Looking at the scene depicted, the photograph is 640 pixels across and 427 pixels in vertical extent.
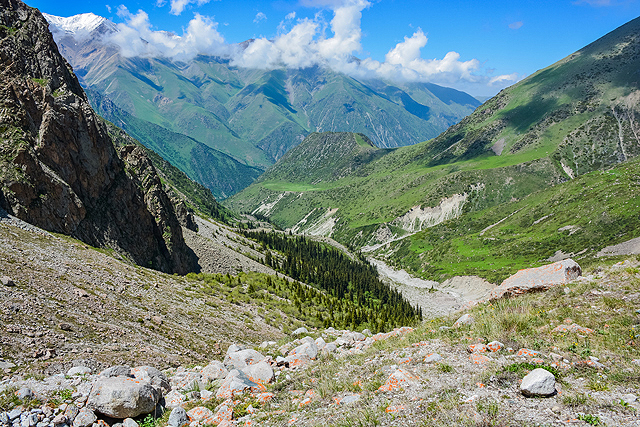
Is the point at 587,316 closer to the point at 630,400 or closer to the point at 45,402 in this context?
the point at 630,400

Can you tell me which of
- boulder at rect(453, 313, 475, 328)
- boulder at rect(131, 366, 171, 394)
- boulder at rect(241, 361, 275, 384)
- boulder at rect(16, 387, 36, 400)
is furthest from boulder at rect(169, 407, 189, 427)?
boulder at rect(453, 313, 475, 328)

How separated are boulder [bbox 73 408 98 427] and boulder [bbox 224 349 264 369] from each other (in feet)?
21.7

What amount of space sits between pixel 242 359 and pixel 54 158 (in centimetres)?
3973

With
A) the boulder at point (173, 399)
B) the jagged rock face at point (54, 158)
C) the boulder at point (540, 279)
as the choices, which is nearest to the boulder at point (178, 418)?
the boulder at point (173, 399)

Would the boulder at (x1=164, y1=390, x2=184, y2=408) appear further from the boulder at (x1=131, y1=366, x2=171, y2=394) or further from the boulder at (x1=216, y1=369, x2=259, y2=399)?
the boulder at (x1=216, y1=369, x2=259, y2=399)

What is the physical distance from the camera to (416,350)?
43.0 ft

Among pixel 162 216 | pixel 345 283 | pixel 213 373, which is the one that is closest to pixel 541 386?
pixel 213 373

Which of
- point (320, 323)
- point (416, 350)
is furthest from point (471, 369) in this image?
point (320, 323)

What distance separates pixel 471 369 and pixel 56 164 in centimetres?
4913

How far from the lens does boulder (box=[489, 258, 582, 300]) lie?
19.3m

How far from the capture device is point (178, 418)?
1027cm

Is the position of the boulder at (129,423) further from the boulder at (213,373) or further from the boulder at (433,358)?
the boulder at (433,358)

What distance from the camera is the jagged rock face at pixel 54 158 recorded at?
33.5 meters

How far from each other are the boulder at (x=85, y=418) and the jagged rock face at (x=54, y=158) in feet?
103
